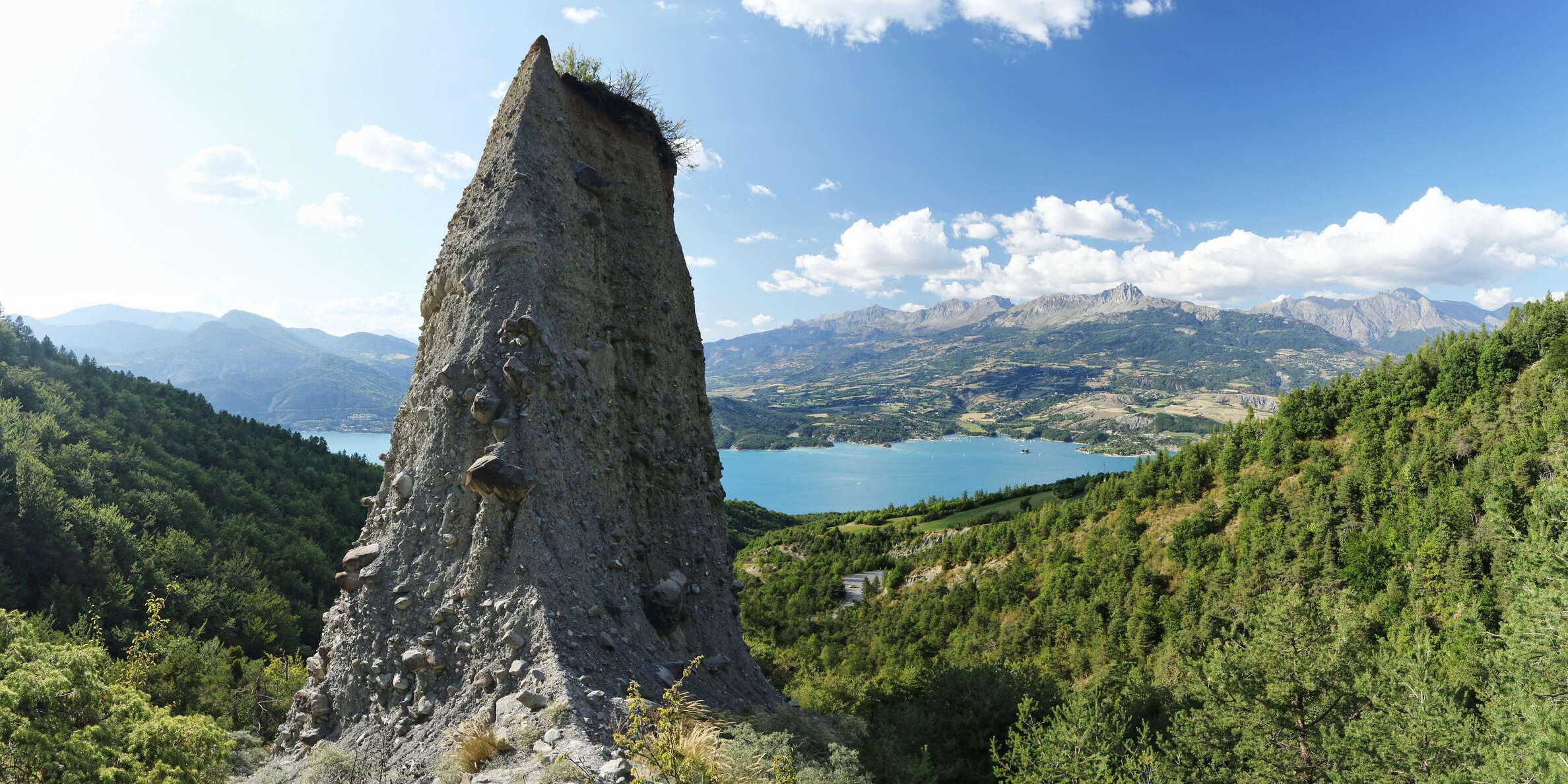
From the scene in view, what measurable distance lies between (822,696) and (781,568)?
47.7 meters

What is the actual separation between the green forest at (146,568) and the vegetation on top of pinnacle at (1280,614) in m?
9.51

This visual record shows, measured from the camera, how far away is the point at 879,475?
164 meters

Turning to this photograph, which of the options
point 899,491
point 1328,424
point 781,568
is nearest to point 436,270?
point 1328,424

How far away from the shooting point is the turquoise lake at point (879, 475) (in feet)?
445

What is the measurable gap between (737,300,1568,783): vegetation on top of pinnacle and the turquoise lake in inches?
3384

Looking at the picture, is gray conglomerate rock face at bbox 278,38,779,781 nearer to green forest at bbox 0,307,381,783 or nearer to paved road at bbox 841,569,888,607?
green forest at bbox 0,307,381,783

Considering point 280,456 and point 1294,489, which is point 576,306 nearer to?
point 1294,489

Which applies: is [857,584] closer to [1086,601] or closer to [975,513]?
[975,513]

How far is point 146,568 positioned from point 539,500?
90.4 ft

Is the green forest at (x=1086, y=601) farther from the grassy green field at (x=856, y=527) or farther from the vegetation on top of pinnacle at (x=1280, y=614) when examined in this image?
the grassy green field at (x=856, y=527)

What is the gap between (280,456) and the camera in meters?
45.2

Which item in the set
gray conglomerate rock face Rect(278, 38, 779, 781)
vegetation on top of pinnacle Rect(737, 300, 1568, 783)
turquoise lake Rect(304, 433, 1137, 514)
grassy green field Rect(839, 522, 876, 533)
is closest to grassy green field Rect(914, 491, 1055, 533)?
grassy green field Rect(839, 522, 876, 533)

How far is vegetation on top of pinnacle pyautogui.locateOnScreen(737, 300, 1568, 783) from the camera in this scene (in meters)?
10.2

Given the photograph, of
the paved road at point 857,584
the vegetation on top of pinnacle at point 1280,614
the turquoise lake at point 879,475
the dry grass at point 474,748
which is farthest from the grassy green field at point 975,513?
the dry grass at point 474,748
